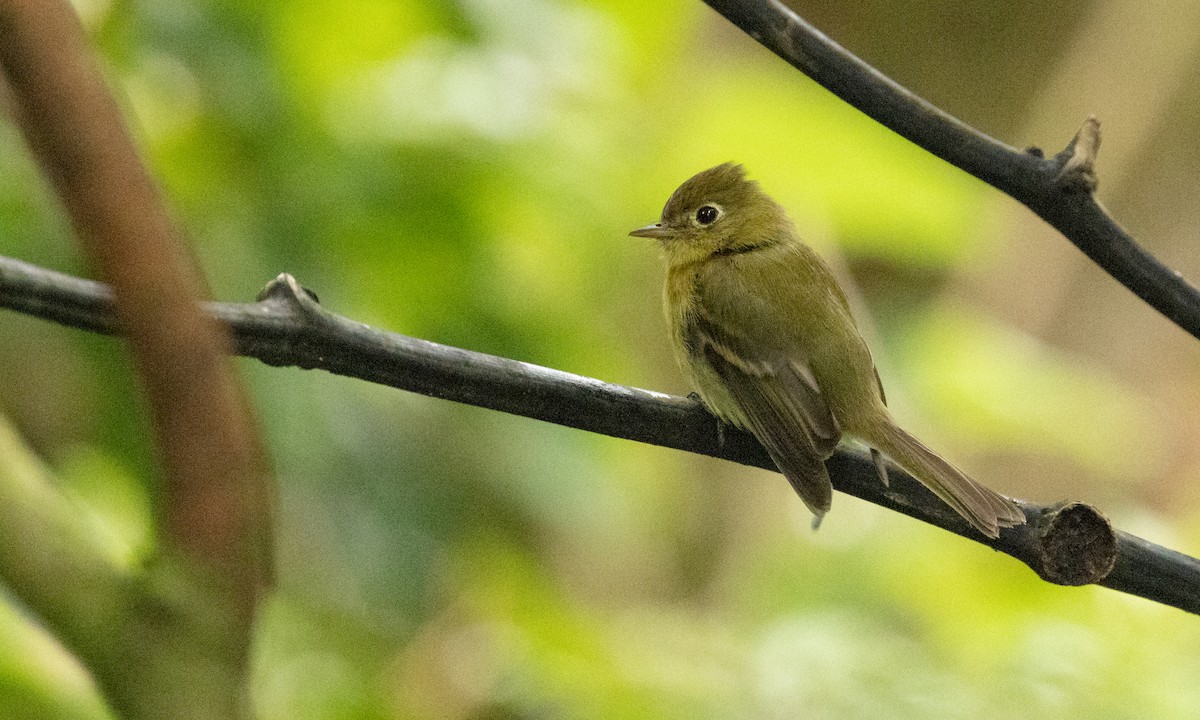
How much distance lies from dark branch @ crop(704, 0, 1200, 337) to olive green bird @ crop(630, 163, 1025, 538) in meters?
0.87

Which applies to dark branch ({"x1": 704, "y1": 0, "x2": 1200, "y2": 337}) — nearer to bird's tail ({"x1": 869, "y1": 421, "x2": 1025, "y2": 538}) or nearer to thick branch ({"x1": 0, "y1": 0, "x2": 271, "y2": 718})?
bird's tail ({"x1": 869, "y1": 421, "x2": 1025, "y2": 538})

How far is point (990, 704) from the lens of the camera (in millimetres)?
2949

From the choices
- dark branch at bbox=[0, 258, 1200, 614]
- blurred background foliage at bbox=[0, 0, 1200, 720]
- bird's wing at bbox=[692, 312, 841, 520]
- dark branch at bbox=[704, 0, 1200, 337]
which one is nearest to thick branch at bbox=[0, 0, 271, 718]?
dark branch at bbox=[0, 258, 1200, 614]

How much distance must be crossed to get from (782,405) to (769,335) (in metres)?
0.36

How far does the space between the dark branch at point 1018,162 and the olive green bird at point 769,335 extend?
2.86 ft

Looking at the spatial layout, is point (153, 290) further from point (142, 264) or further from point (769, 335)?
point (769, 335)

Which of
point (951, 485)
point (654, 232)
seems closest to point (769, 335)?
point (654, 232)

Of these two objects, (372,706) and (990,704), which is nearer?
(372,706)

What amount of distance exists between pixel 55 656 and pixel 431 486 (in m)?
2.21

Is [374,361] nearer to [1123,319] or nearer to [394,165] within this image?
[394,165]

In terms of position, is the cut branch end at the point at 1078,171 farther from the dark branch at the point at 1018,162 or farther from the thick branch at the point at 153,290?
the thick branch at the point at 153,290

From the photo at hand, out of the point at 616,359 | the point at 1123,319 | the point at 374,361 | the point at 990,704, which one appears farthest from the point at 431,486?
the point at 1123,319

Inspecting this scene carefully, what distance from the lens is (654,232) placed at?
356cm

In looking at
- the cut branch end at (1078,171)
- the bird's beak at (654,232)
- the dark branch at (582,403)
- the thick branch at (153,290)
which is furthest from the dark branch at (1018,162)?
the bird's beak at (654,232)
